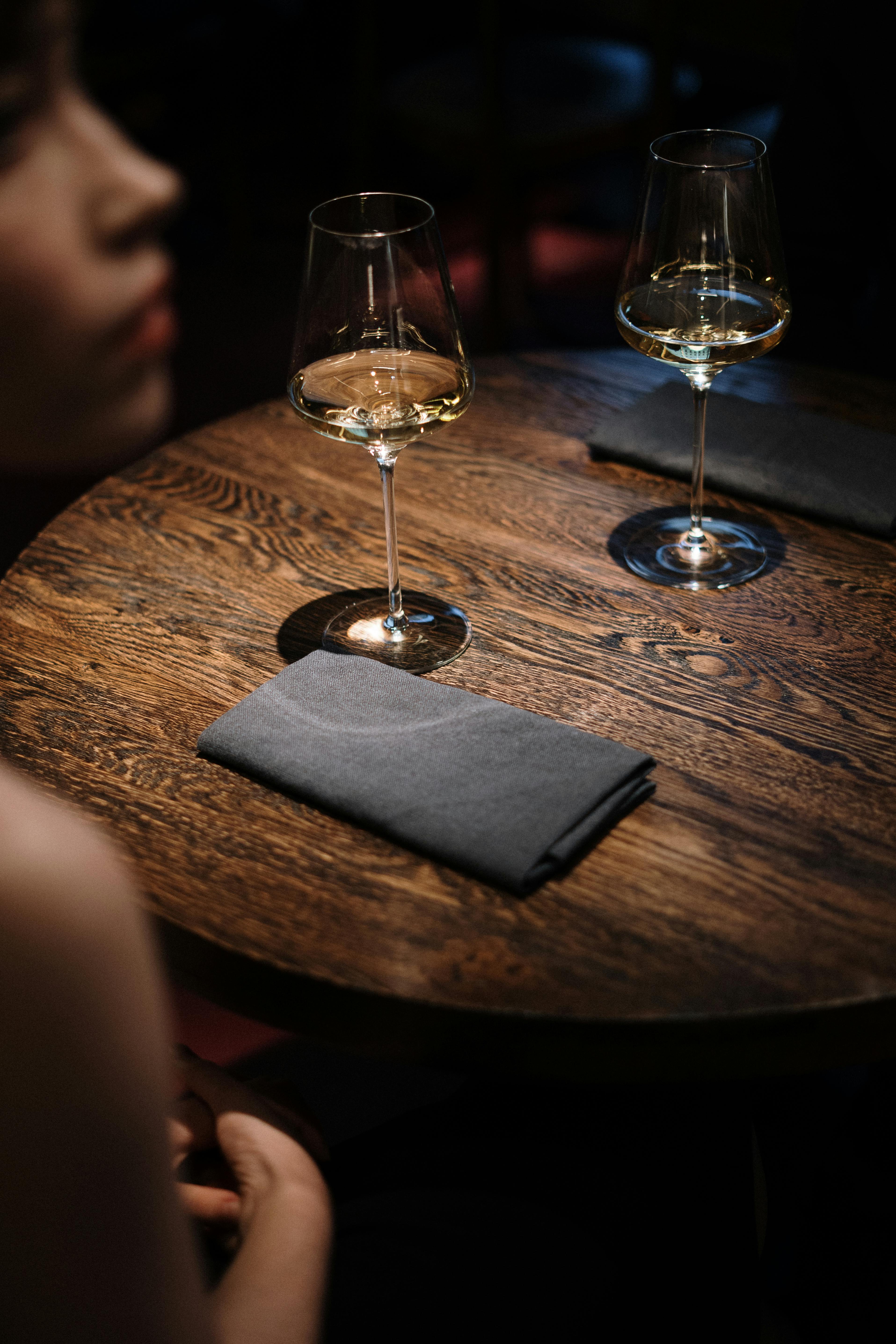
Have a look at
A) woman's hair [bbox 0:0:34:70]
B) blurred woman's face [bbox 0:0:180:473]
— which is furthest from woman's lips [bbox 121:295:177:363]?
woman's hair [bbox 0:0:34:70]

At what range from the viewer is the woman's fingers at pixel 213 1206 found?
2.73 feet

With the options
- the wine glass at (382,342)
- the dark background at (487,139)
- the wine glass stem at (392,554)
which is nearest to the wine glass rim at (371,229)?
the wine glass at (382,342)

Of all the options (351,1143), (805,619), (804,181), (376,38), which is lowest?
(351,1143)

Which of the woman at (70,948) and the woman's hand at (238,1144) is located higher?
the woman at (70,948)

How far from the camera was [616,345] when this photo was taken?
3.41m

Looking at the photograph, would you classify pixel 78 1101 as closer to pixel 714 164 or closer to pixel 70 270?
pixel 70 270

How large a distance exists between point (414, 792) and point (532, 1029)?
0.19 meters

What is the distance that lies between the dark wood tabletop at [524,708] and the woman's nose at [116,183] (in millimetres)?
418

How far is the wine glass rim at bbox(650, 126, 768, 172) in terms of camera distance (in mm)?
1014

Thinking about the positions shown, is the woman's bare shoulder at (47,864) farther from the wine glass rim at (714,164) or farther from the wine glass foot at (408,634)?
the wine glass rim at (714,164)

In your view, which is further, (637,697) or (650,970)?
(637,697)

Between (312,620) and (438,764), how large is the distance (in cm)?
27

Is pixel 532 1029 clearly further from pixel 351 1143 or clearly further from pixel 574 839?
pixel 351 1143

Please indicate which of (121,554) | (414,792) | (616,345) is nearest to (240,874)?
(414,792)
